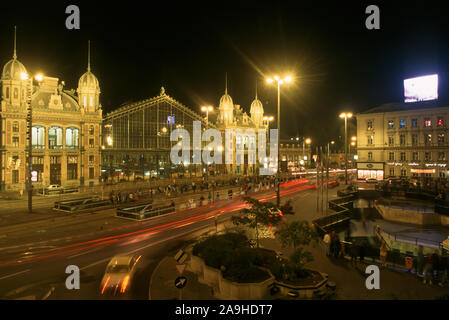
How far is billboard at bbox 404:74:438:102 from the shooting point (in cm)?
6412

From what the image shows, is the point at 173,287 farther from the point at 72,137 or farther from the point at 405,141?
the point at 405,141

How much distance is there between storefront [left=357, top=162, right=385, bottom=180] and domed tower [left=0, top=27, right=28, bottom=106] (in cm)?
6630

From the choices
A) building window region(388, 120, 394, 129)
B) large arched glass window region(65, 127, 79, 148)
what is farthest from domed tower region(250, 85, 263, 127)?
large arched glass window region(65, 127, 79, 148)

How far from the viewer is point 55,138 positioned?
60156mm

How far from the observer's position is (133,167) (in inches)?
2795

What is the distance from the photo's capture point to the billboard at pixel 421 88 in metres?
64.1

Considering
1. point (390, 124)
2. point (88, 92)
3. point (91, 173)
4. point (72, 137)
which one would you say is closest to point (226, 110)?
point (88, 92)

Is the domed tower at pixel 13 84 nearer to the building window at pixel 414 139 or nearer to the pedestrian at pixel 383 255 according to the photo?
the pedestrian at pixel 383 255

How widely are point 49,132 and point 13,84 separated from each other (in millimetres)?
9625

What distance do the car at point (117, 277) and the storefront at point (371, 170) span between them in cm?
6266

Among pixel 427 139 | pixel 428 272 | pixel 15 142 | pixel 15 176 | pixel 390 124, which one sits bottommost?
pixel 428 272

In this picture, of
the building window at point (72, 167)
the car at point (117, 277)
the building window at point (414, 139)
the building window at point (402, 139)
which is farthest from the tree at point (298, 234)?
the building window at point (402, 139)

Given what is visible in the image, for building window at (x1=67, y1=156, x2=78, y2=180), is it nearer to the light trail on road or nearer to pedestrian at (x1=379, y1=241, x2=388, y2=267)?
the light trail on road

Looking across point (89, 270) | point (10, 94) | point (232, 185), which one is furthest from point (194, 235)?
point (10, 94)
